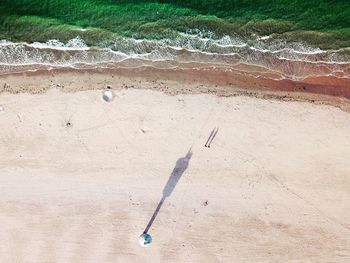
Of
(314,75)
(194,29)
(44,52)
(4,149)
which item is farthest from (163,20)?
(4,149)

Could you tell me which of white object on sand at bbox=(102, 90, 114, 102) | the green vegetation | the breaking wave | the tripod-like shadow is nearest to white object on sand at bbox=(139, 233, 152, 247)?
the tripod-like shadow

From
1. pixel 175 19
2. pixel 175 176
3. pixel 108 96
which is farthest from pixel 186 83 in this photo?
pixel 175 176

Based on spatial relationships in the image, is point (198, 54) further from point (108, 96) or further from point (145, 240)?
point (145, 240)

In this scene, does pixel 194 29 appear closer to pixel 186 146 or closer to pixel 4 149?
→ pixel 186 146

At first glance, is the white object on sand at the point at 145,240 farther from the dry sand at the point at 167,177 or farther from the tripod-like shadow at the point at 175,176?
the tripod-like shadow at the point at 175,176

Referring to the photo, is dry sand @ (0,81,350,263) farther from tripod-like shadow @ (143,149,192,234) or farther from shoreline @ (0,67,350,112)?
shoreline @ (0,67,350,112)

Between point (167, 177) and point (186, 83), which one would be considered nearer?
point (167, 177)
